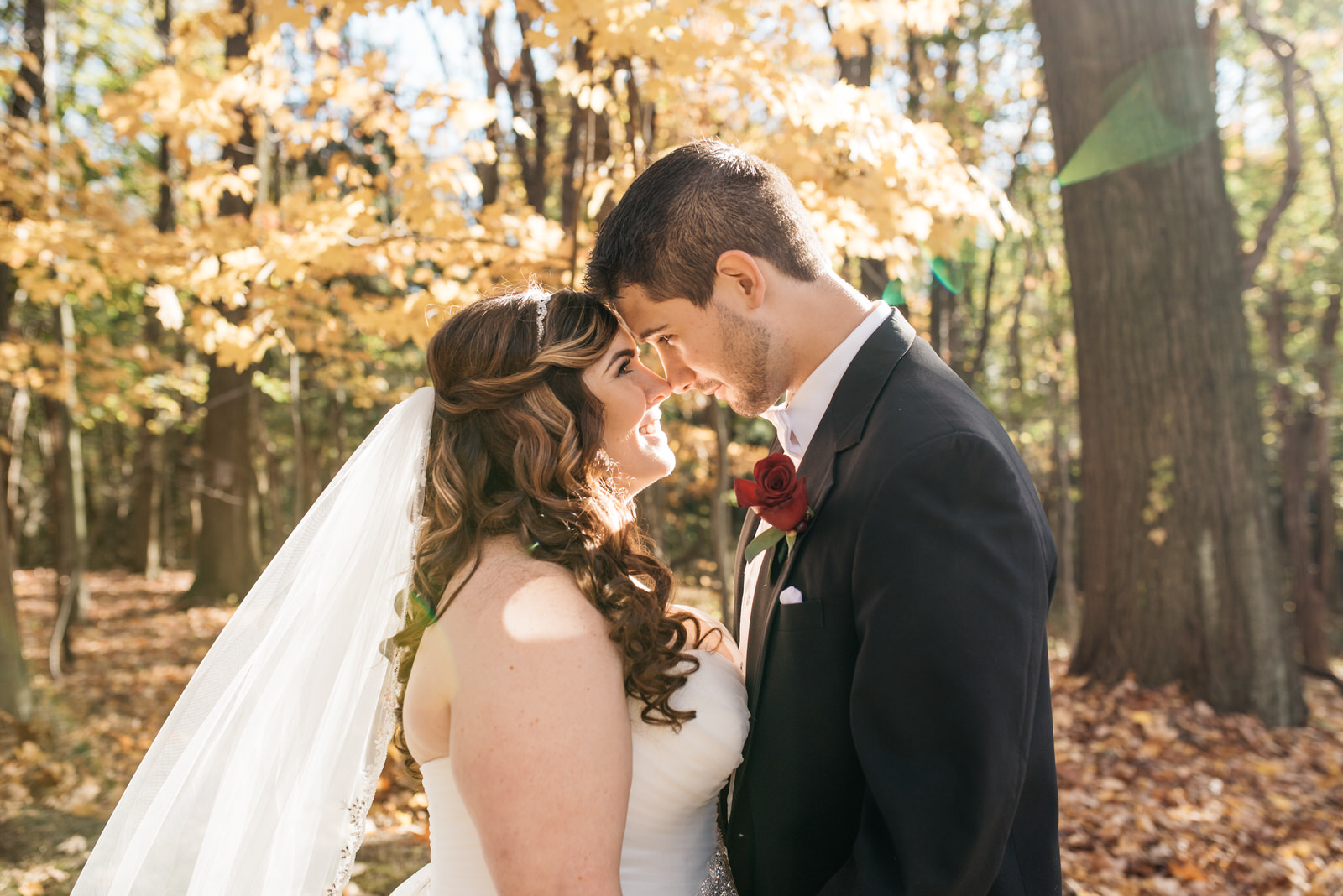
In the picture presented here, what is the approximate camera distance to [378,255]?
492 centimetres

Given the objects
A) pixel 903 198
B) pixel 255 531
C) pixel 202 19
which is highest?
pixel 202 19

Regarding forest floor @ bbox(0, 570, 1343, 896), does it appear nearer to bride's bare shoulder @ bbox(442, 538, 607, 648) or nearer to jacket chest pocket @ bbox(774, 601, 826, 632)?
bride's bare shoulder @ bbox(442, 538, 607, 648)

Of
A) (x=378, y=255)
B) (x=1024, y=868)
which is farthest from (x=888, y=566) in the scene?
(x=378, y=255)

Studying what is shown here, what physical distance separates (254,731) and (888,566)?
181cm

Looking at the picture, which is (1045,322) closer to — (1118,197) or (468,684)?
(1118,197)

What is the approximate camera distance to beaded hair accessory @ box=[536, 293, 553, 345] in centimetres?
239

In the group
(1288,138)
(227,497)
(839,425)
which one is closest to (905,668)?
(839,425)

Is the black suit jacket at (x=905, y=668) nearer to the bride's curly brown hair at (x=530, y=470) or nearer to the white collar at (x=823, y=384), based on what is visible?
the white collar at (x=823, y=384)

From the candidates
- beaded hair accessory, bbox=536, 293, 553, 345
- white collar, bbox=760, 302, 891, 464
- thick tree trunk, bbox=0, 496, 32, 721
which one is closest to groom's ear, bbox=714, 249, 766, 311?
white collar, bbox=760, 302, 891, 464

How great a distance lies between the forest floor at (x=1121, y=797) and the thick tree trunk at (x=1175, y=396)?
0.37 m

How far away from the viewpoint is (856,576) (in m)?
1.73

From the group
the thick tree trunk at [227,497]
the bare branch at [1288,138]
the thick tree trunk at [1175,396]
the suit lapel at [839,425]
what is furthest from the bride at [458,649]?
the thick tree trunk at [227,497]

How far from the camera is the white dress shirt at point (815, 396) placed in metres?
2.14

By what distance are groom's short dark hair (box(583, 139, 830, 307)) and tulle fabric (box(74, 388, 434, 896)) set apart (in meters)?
0.78
